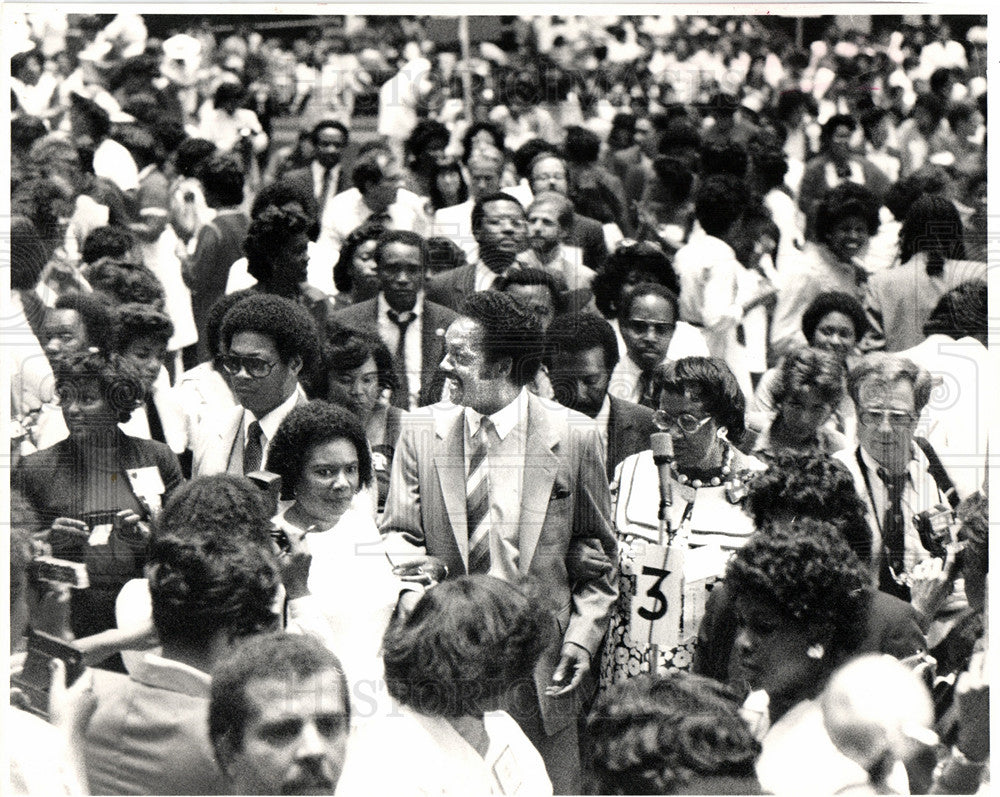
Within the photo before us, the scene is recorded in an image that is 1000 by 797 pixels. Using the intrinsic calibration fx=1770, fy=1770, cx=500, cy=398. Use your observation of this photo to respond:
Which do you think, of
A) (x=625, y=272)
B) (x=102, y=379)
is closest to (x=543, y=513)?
(x=625, y=272)

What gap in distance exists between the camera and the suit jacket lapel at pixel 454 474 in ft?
20.1

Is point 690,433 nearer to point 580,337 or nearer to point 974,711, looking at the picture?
A: point 580,337

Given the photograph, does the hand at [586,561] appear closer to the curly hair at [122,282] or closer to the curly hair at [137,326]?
the curly hair at [137,326]

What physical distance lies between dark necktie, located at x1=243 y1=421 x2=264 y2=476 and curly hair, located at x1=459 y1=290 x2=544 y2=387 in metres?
0.83

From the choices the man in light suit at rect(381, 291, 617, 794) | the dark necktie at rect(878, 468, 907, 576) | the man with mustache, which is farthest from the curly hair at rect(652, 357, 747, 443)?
the man with mustache

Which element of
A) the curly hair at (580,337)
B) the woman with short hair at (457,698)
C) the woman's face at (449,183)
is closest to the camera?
the woman with short hair at (457,698)

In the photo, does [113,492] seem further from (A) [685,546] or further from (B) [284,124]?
(A) [685,546]

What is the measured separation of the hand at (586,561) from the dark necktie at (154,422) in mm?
1475

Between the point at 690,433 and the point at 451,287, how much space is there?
0.99 m

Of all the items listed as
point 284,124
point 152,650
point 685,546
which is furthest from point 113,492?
point 685,546

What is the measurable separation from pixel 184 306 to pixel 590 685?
196 cm

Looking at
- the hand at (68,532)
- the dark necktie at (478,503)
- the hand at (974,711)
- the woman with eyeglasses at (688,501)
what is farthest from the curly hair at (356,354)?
the hand at (974,711)

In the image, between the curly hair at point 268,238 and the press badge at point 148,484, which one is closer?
the press badge at point 148,484

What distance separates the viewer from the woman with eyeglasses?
6.12m
